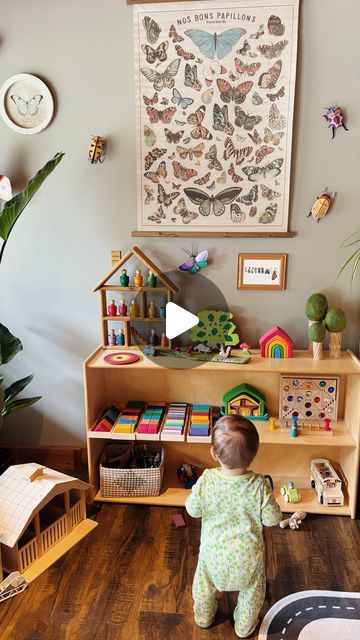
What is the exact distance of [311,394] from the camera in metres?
2.20

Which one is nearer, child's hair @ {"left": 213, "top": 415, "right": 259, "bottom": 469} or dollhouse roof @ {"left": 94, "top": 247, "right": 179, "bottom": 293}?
child's hair @ {"left": 213, "top": 415, "right": 259, "bottom": 469}

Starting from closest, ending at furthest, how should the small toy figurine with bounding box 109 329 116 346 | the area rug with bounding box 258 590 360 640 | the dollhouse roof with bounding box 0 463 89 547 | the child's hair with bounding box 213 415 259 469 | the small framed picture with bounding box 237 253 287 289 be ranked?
the child's hair with bounding box 213 415 259 469 → the area rug with bounding box 258 590 360 640 → the dollhouse roof with bounding box 0 463 89 547 → the small framed picture with bounding box 237 253 287 289 → the small toy figurine with bounding box 109 329 116 346

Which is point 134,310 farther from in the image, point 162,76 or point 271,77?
point 271,77

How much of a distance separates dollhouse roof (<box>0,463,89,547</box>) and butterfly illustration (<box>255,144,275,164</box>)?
4.81 ft

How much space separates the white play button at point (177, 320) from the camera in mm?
2176

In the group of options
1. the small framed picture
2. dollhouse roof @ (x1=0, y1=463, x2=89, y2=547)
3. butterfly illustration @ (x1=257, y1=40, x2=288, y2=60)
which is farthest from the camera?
the small framed picture

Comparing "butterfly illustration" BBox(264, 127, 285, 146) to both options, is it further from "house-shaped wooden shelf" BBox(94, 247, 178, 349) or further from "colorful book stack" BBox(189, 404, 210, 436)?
"colorful book stack" BBox(189, 404, 210, 436)

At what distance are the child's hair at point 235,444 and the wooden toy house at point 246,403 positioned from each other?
2.47ft

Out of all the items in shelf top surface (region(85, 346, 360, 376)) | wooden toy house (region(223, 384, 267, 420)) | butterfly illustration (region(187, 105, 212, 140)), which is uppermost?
butterfly illustration (region(187, 105, 212, 140))

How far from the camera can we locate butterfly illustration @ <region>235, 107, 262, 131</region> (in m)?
2.02

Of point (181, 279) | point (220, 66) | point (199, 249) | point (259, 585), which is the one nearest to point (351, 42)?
point (220, 66)

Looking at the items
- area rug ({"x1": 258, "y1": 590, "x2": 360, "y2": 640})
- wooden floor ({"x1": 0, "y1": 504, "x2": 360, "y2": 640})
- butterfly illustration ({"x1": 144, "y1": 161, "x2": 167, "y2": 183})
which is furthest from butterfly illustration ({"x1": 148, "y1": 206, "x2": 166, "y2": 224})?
area rug ({"x1": 258, "y1": 590, "x2": 360, "y2": 640})

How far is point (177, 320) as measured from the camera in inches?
86.5

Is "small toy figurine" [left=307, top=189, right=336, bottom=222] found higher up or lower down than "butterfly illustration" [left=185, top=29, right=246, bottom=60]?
lower down
